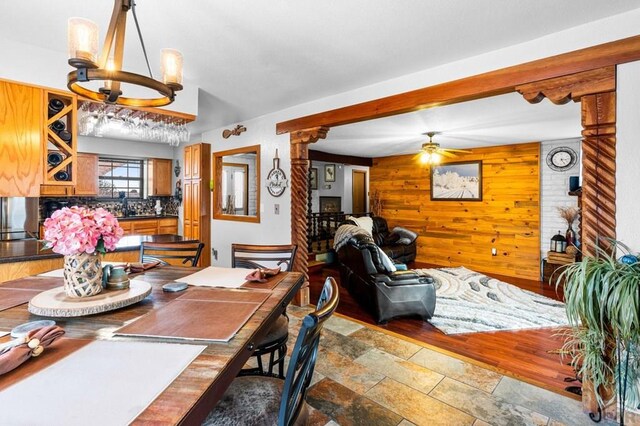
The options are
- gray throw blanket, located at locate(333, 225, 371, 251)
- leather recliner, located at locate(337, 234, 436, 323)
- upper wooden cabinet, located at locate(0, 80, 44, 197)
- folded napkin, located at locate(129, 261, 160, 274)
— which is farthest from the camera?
gray throw blanket, located at locate(333, 225, 371, 251)

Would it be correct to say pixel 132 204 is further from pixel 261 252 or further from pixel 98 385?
pixel 98 385

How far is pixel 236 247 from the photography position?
2.51 m

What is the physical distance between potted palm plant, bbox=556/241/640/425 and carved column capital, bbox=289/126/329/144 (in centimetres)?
271

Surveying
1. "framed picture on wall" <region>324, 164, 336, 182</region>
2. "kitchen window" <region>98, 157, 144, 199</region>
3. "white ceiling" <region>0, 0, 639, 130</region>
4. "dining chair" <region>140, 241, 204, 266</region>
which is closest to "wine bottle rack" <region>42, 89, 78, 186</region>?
"white ceiling" <region>0, 0, 639, 130</region>

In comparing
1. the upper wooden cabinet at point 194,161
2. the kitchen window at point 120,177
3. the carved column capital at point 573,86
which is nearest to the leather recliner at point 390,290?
the carved column capital at point 573,86

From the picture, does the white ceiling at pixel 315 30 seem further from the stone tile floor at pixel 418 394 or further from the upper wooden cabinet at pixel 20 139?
the stone tile floor at pixel 418 394

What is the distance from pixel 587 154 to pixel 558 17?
90 cm

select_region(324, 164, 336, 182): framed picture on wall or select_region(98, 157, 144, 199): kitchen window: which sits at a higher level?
select_region(324, 164, 336, 182): framed picture on wall

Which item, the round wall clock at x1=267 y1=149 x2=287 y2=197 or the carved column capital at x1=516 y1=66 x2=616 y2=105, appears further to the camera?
the round wall clock at x1=267 y1=149 x2=287 y2=197

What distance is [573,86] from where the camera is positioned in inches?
85.7

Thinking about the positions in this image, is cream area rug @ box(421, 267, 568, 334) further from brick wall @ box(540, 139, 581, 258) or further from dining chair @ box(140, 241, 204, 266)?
dining chair @ box(140, 241, 204, 266)

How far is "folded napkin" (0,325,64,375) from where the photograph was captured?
878 millimetres

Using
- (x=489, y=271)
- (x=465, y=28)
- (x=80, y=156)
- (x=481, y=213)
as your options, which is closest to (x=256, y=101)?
(x=465, y=28)

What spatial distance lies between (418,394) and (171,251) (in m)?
2.12
